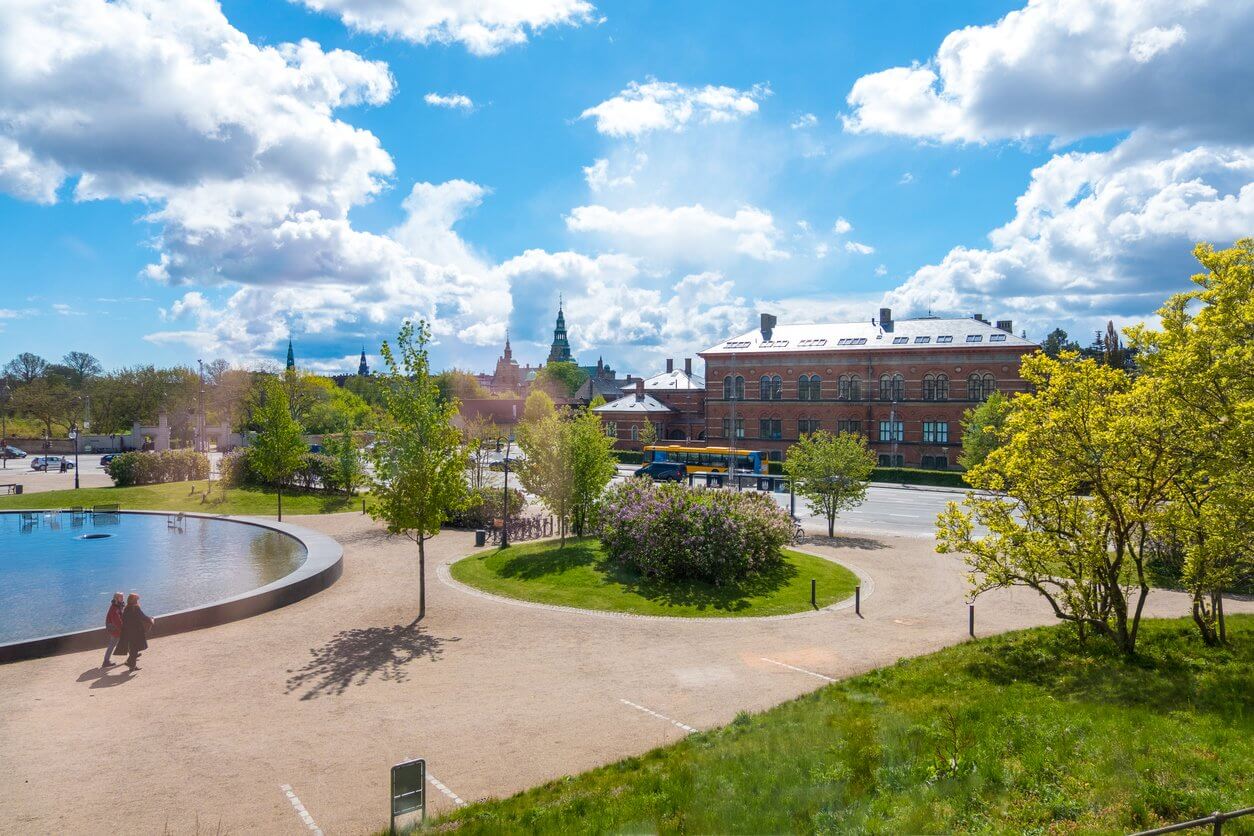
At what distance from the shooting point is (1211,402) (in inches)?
451

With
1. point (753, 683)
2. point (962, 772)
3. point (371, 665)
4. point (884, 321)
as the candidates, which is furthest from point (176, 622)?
point (884, 321)

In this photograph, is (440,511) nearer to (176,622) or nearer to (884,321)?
(176,622)

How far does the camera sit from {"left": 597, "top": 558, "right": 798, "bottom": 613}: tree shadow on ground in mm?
19469

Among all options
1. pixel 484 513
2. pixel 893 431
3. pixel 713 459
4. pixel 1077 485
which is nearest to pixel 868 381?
pixel 893 431

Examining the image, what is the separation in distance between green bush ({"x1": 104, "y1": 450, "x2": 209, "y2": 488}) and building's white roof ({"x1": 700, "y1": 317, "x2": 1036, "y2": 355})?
42.9 metres

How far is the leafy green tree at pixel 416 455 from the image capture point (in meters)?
18.1

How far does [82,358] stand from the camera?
122 metres

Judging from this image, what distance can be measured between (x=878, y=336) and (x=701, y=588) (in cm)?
4816

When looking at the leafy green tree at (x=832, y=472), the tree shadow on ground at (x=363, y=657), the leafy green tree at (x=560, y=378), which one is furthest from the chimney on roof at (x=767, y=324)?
the leafy green tree at (x=560, y=378)

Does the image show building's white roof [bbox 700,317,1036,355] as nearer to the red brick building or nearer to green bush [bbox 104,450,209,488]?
the red brick building

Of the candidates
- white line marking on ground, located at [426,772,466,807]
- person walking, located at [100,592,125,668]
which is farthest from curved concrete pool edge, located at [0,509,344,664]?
white line marking on ground, located at [426,772,466,807]

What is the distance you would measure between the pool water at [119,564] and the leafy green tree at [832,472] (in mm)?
20126

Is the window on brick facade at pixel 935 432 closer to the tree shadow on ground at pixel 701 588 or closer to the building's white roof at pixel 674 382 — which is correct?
the building's white roof at pixel 674 382

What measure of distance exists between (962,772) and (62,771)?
463 inches
